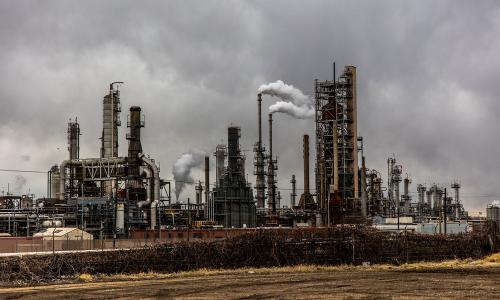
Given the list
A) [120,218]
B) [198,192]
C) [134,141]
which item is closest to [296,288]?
[120,218]

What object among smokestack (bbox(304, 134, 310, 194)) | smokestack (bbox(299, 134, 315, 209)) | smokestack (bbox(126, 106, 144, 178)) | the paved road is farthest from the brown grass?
smokestack (bbox(304, 134, 310, 194))

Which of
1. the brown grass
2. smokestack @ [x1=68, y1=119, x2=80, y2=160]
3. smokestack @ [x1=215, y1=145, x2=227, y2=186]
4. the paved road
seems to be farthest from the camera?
smokestack @ [x1=215, y1=145, x2=227, y2=186]

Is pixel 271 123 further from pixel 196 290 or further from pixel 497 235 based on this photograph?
pixel 196 290

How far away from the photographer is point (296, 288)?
1212 inches

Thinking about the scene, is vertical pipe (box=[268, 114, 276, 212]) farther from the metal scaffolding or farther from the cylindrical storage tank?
the cylindrical storage tank

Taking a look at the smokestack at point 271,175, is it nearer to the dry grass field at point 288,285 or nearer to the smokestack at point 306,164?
the smokestack at point 306,164

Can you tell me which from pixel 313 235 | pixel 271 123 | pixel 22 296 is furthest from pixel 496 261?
pixel 271 123

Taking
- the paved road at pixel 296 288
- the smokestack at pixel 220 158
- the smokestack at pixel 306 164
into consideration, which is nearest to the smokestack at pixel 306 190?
the smokestack at pixel 306 164

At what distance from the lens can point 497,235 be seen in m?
55.3

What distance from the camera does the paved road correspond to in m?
28.2

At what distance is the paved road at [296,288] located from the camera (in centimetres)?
2816

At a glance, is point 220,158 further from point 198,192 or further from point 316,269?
point 316,269

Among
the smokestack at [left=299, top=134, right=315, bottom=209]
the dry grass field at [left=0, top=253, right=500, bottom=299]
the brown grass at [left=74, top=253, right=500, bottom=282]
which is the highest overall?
the smokestack at [left=299, top=134, right=315, bottom=209]

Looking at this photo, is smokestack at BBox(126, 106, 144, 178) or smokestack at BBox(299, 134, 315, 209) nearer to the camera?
smokestack at BBox(126, 106, 144, 178)
